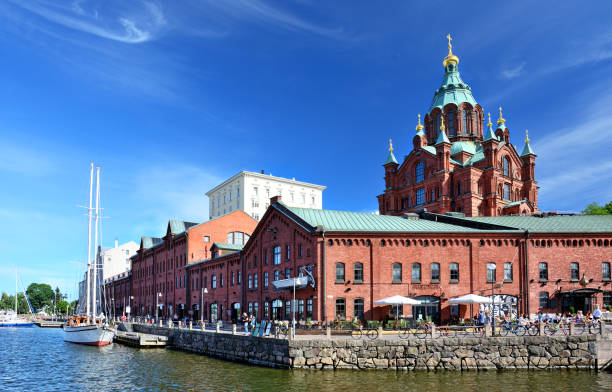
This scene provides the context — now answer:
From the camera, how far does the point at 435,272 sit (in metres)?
47.8

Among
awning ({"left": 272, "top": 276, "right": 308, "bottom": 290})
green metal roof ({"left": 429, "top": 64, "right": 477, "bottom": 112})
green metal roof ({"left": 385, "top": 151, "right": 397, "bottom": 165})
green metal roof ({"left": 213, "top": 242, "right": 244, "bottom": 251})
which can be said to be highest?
green metal roof ({"left": 429, "top": 64, "right": 477, "bottom": 112})

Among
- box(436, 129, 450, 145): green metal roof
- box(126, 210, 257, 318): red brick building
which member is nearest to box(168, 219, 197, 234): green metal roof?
box(126, 210, 257, 318): red brick building

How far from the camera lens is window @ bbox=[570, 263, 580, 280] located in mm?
48469

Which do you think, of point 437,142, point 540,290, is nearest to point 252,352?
point 540,290

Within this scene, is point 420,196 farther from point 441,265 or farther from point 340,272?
point 340,272

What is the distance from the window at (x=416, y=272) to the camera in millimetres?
47578

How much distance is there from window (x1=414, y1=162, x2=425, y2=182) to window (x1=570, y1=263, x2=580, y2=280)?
31363 millimetres

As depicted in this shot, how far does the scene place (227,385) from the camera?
31.3 metres

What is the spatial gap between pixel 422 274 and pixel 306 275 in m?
9.64

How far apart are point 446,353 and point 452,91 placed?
54375 millimetres

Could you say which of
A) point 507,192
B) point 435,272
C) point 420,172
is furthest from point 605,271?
point 420,172

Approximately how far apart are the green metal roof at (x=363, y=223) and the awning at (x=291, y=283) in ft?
14.7

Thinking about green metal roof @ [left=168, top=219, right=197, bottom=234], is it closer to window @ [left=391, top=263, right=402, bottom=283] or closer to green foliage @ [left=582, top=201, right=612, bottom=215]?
window @ [left=391, top=263, right=402, bottom=283]

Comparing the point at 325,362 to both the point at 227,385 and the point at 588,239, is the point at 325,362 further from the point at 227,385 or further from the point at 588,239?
the point at 588,239
